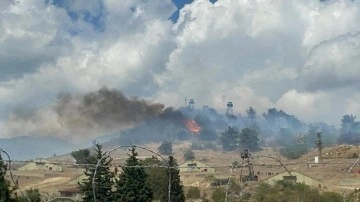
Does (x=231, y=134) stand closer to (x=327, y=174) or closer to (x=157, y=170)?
(x=327, y=174)

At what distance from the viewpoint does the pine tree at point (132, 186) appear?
4253 cm

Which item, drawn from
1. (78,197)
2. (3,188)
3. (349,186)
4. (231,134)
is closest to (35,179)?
(78,197)

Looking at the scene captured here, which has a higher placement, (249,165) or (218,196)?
(249,165)

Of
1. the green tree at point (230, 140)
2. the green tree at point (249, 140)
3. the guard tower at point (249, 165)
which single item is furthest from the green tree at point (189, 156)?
the guard tower at point (249, 165)

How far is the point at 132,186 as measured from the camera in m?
42.7

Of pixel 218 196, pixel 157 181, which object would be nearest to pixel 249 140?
pixel 157 181

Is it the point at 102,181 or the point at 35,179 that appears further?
the point at 35,179

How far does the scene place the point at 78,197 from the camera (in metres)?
62.8

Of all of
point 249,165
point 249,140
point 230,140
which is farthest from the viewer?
point 230,140

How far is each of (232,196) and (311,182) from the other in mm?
14203

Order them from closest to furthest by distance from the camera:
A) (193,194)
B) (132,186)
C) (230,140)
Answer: (132,186), (193,194), (230,140)

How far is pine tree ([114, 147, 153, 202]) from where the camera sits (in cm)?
4253

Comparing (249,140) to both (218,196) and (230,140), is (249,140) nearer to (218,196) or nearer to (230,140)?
(230,140)

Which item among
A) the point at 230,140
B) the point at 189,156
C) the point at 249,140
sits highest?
the point at 230,140
